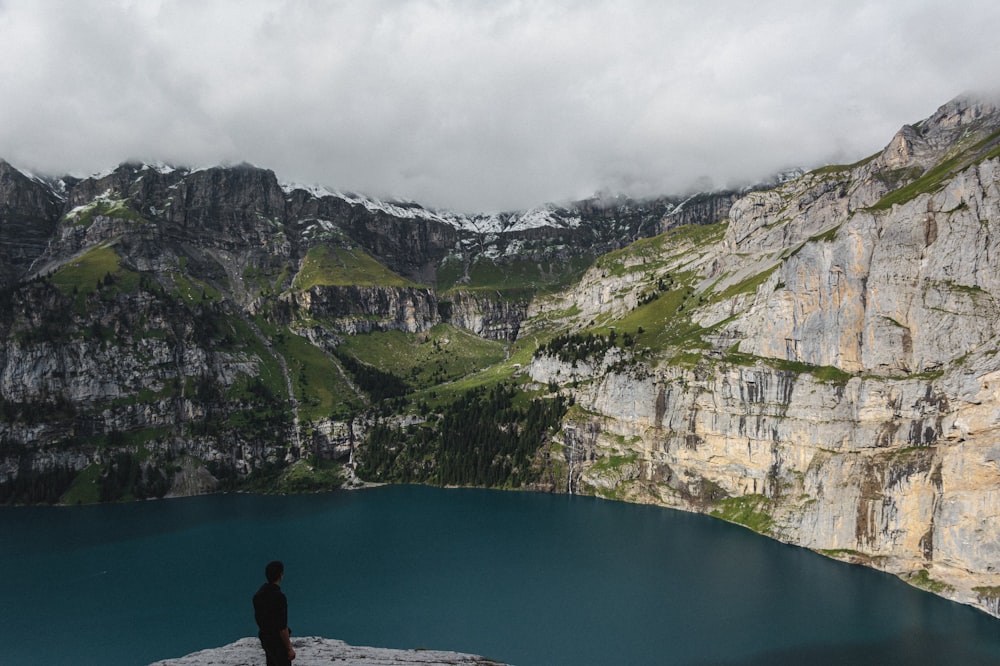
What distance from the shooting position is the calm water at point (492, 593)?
65875 mm

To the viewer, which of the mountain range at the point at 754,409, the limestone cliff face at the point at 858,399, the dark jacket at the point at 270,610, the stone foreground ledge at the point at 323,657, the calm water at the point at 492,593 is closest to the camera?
the dark jacket at the point at 270,610

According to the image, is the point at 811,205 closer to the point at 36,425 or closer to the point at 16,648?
the point at 16,648

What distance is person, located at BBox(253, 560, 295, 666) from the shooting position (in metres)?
13.4

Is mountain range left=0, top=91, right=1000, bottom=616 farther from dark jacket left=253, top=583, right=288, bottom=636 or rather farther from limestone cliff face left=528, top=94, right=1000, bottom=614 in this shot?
dark jacket left=253, top=583, right=288, bottom=636

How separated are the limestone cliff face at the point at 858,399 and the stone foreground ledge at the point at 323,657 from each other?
87489mm

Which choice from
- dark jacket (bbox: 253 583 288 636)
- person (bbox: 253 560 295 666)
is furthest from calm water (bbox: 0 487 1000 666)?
dark jacket (bbox: 253 583 288 636)

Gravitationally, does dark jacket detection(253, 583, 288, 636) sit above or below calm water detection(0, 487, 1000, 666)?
above

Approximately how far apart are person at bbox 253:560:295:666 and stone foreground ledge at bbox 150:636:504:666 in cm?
481

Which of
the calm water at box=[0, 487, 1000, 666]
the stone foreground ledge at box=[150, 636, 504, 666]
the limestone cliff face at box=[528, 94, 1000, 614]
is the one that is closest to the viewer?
the stone foreground ledge at box=[150, 636, 504, 666]

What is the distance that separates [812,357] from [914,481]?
32611 millimetres

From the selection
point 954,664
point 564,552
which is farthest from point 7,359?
point 954,664

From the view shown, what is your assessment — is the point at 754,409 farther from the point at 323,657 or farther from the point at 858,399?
the point at 323,657

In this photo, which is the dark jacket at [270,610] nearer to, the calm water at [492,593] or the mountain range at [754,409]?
the calm water at [492,593]

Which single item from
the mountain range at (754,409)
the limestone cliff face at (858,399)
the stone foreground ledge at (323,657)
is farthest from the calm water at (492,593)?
the stone foreground ledge at (323,657)
